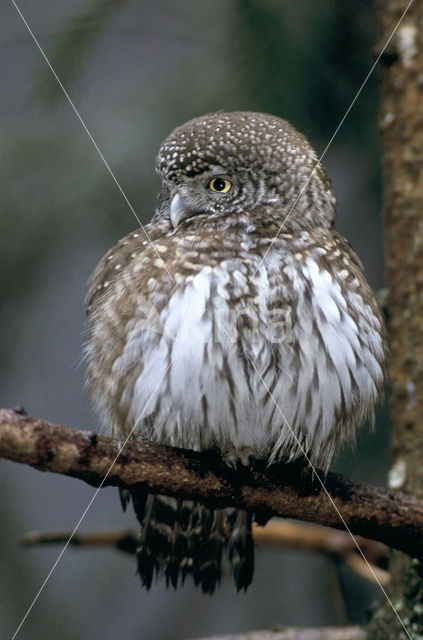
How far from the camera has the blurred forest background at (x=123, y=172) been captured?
10.2 ft

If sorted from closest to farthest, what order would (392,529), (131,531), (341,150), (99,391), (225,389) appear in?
(392,529) → (225,389) → (99,391) → (131,531) → (341,150)

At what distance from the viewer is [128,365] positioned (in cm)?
258

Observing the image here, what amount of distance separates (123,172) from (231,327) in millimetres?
1193

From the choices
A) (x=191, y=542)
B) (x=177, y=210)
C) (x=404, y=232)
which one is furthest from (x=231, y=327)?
(x=404, y=232)

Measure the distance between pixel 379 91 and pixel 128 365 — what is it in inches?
63.6

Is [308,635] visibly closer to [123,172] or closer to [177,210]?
[177,210]

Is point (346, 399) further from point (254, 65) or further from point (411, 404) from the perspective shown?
point (254, 65)

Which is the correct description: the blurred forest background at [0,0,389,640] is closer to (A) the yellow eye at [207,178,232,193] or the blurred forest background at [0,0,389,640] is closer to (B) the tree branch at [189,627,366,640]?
(B) the tree branch at [189,627,366,640]

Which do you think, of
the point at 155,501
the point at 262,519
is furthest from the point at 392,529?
the point at 155,501

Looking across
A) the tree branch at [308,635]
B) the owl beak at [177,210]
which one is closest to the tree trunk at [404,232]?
the tree branch at [308,635]

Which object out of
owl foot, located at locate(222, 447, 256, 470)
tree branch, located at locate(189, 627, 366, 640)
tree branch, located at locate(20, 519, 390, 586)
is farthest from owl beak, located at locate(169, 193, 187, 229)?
tree branch, located at locate(189, 627, 366, 640)

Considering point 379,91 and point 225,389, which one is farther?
point 379,91

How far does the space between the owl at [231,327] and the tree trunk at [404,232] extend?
0.67ft

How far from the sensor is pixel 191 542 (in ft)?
9.28
